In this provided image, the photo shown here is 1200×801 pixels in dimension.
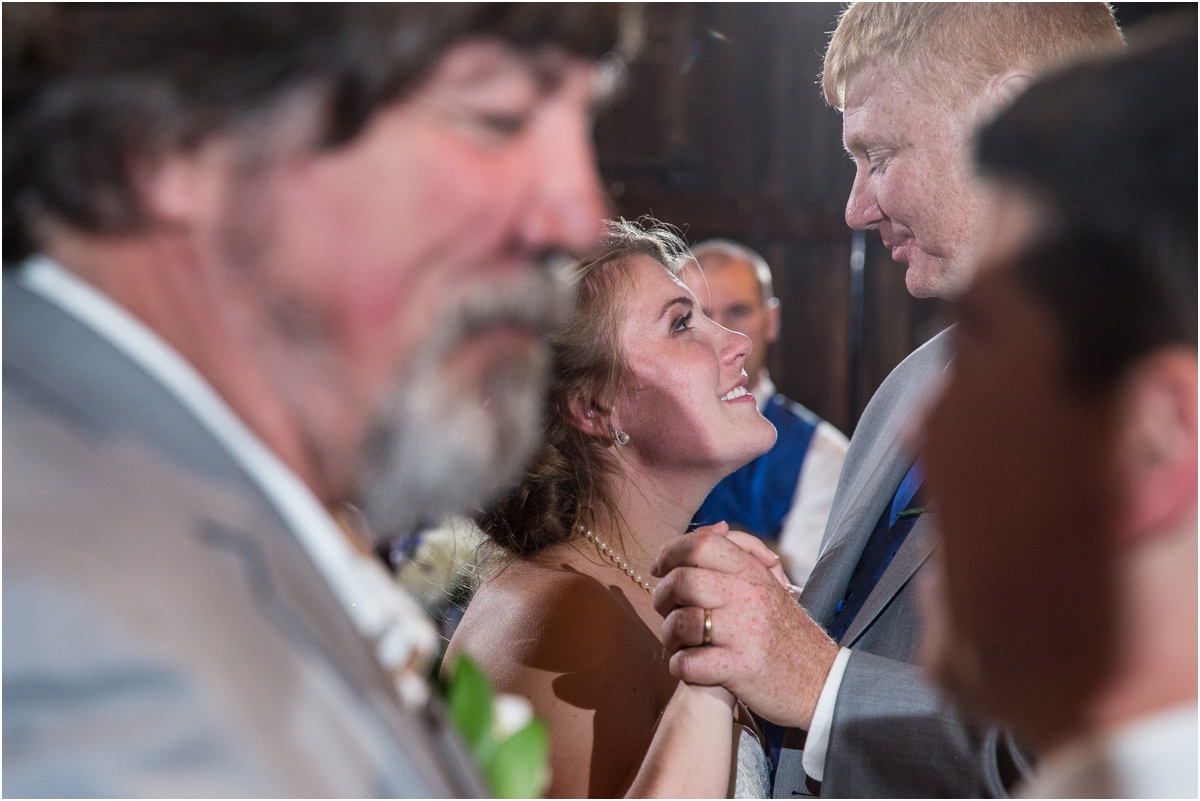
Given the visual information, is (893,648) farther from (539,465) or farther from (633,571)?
(539,465)

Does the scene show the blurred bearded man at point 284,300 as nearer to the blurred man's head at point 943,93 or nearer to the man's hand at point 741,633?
the man's hand at point 741,633

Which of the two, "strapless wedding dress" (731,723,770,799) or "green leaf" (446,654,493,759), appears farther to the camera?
"strapless wedding dress" (731,723,770,799)

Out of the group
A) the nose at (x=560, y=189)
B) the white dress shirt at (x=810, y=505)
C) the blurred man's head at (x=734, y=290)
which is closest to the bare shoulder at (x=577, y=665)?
the nose at (x=560, y=189)

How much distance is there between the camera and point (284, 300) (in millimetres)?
738

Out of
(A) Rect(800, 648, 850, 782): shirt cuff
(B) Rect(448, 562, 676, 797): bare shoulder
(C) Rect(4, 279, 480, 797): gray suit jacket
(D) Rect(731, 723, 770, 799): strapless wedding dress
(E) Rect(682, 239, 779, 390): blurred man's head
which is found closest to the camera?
(C) Rect(4, 279, 480, 797): gray suit jacket

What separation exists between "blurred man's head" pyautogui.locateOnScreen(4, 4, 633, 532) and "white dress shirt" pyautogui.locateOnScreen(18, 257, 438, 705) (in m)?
0.02

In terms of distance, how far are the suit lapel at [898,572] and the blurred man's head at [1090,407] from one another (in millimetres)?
994

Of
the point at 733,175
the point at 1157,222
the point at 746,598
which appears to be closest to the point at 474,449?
the point at 1157,222

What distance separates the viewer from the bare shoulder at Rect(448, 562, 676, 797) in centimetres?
170

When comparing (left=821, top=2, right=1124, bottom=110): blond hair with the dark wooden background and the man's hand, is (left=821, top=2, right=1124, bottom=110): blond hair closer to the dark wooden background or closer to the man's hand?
the man's hand

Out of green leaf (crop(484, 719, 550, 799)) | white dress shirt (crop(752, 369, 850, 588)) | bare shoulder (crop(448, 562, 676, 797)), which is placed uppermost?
green leaf (crop(484, 719, 550, 799))

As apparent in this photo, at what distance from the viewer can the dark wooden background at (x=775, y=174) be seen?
6867mm

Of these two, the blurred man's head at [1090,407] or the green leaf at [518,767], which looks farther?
the green leaf at [518,767]

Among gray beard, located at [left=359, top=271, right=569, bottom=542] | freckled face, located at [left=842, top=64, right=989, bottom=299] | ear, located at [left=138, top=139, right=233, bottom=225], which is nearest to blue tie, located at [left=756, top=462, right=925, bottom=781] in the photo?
freckled face, located at [left=842, top=64, right=989, bottom=299]
